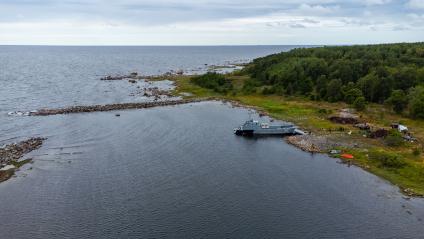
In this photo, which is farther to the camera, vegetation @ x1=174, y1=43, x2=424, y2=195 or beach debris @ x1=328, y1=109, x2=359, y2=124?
beach debris @ x1=328, y1=109, x2=359, y2=124

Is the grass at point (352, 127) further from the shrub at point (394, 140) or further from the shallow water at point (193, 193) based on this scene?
the shallow water at point (193, 193)

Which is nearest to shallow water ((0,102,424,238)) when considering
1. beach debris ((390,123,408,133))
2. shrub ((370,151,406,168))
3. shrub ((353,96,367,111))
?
shrub ((370,151,406,168))

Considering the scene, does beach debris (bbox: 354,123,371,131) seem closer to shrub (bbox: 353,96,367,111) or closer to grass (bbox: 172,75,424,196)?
grass (bbox: 172,75,424,196)

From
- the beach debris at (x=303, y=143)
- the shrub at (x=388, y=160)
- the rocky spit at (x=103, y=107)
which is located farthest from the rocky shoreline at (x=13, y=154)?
the shrub at (x=388, y=160)

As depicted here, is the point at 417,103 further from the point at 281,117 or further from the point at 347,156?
the point at 347,156

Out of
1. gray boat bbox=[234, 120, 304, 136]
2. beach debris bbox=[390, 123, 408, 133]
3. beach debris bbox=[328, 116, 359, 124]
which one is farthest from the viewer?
beach debris bbox=[328, 116, 359, 124]

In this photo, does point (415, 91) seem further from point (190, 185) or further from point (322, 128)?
point (190, 185)
